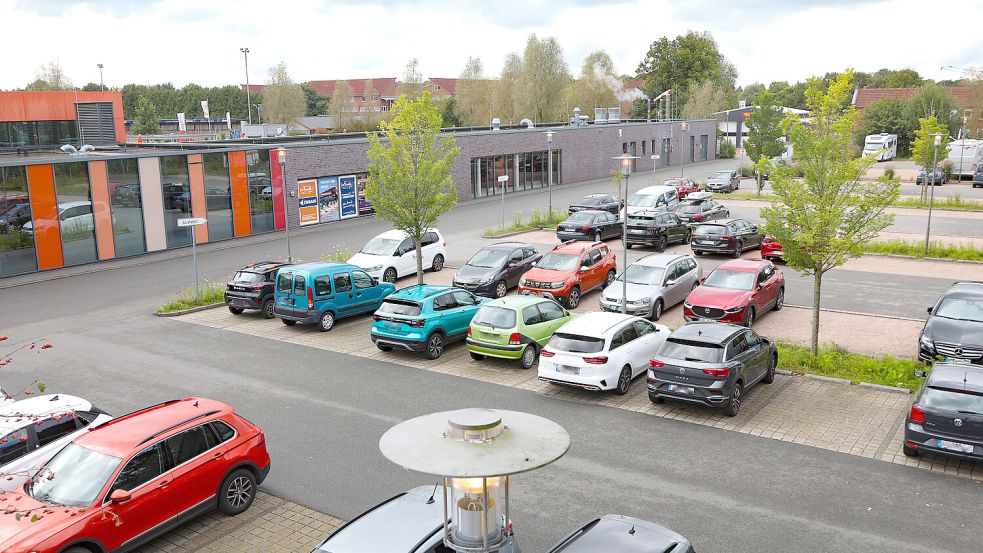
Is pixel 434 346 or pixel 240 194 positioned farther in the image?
pixel 240 194

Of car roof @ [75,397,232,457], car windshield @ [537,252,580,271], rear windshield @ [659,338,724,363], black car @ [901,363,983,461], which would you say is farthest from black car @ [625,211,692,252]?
car roof @ [75,397,232,457]

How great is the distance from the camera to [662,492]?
34.3 ft

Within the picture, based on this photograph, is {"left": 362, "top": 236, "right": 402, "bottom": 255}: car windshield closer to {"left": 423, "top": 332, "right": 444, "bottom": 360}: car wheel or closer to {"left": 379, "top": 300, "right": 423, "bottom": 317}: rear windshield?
{"left": 379, "top": 300, "right": 423, "bottom": 317}: rear windshield

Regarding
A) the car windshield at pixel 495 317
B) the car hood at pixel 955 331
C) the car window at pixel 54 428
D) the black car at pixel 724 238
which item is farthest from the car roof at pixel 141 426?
the black car at pixel 724 238

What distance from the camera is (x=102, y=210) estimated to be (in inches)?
1113

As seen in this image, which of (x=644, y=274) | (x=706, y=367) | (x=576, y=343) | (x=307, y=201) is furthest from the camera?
(x=307, y=201)

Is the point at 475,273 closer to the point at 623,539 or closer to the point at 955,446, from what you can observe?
the point at 955,446

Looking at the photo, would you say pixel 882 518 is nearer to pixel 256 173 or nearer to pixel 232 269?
pixel 232 269

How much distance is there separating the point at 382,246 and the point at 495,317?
364 inches

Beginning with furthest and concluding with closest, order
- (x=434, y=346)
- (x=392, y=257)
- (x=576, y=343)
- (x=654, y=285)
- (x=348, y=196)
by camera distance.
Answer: (x=348, y=196)
(x=392, y=257)
(x=654, y=285)
(x=434, y=346)
(x=576, y=343)

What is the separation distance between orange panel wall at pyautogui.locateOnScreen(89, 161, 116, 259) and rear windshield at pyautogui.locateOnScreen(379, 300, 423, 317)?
1598 cm

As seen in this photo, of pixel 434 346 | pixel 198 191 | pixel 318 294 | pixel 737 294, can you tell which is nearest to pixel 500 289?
pixel 318 294

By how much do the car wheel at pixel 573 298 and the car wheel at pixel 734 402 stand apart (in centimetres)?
794

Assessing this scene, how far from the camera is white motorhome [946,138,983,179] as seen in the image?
55.5 m
